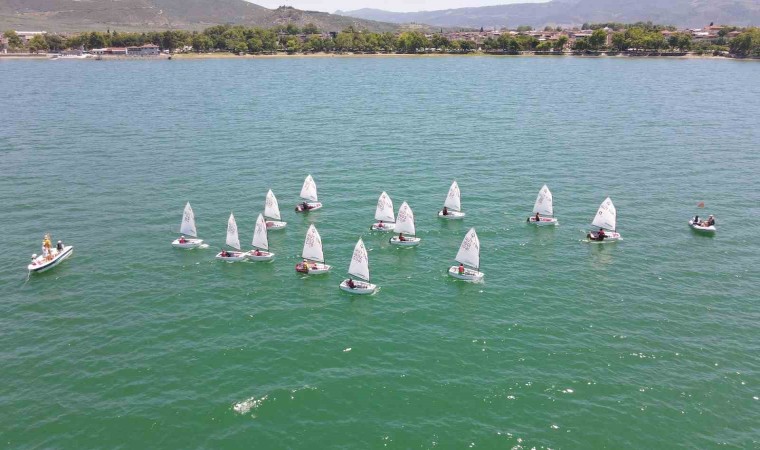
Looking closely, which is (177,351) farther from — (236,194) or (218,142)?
(218,142)

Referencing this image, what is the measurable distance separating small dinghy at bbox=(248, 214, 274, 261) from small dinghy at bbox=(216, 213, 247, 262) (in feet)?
4.96

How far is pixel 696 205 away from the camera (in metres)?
94.7

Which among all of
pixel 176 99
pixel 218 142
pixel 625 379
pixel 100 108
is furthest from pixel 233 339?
pixel 176 99

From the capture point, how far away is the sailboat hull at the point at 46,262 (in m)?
70.0

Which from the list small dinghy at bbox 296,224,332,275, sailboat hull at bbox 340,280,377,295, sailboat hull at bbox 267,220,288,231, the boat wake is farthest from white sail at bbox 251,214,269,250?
the boat wake

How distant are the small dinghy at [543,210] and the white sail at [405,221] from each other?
20.8 metres

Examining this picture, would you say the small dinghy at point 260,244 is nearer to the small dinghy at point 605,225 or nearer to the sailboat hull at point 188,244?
the sailboat hull at point 188,244

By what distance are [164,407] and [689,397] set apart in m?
47.0

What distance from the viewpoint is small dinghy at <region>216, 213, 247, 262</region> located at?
74312mm

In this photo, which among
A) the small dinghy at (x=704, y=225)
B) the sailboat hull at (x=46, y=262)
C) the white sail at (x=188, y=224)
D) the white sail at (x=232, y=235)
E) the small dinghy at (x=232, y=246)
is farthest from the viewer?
the small dinghy at (x=704, y=225)

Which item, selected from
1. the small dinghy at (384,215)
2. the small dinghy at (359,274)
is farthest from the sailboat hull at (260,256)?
the small dinghy at (384,215)

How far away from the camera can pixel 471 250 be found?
69438 mm

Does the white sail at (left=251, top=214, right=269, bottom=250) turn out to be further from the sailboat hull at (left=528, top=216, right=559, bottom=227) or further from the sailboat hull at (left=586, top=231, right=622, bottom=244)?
the sailboat hull at (left=586, top=231, right=622, bottom=244)

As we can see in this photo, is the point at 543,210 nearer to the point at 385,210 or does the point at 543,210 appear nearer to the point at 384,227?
the point at 385,210
